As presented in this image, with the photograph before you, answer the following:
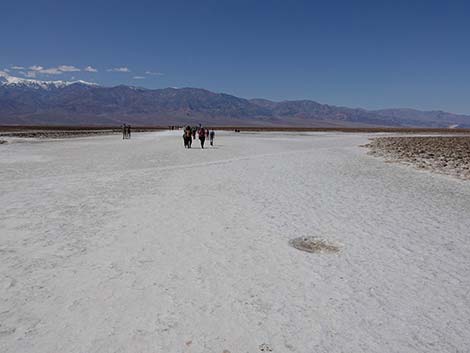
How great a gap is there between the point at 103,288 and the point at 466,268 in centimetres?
540

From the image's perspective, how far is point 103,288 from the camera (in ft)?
15.7

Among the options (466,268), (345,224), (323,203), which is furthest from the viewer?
(323,203)

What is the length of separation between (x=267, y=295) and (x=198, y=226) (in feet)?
10.9

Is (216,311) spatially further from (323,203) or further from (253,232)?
(323,203)

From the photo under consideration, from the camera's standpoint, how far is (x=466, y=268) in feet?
18.5

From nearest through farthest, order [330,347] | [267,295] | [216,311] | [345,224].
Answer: [330,347], [216,311], [267,295], [345,224]

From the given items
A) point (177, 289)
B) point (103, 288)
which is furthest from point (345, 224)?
point (103, 288)

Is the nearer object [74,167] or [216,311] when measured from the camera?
[216,311]

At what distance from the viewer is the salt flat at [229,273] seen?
12.5ft

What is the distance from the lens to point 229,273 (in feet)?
17.5

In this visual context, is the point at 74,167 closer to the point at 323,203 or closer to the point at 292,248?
the point at 323,203

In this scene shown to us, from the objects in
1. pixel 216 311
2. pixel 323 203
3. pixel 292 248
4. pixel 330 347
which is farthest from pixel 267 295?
pixel 323 203

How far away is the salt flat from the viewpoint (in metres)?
3.82

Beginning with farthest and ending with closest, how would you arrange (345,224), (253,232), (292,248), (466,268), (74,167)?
(74,167)
(345,224)
(253,232)
(292,248)
(466,268)
